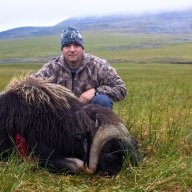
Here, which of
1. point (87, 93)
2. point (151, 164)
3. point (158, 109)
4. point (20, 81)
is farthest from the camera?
point (158, 109)

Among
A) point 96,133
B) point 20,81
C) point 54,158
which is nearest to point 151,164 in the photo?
point 96,133

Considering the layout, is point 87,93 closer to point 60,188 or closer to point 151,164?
point 151,164

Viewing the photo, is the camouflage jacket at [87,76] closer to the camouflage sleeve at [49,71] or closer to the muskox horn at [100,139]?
the camouflage sleeve at [49,71]

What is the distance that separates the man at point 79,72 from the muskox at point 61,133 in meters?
0.86

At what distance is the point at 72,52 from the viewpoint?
17.9 feet

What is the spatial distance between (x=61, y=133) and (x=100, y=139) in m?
0.40

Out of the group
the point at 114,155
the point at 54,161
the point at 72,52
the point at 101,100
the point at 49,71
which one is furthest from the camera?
the point at 49,71

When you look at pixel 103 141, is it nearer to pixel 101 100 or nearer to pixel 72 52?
pixel 101 100

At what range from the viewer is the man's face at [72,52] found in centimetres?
545

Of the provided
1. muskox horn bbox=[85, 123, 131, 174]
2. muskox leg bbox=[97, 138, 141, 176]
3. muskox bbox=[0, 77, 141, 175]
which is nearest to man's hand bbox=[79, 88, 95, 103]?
muskox bbox=[0, 77, 141, 175]

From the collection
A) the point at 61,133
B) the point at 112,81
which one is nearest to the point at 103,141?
the point at 61,133

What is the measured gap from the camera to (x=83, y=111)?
4566 mm

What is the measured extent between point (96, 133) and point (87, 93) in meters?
1.03

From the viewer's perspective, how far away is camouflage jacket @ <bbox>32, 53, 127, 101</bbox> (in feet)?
18.2
